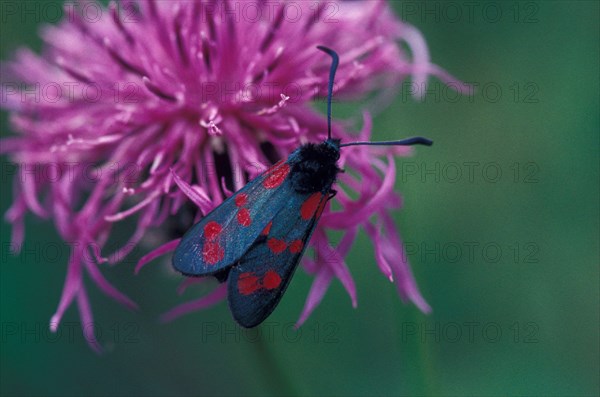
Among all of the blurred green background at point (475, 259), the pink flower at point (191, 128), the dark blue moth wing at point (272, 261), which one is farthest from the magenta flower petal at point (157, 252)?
the blurred green background at point (475, 259)

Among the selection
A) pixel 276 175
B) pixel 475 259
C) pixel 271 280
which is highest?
pixel 276 175

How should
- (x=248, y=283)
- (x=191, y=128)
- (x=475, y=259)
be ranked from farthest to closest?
(x=475, y=259) < (x=191, y=128) < (x=248, y=283)

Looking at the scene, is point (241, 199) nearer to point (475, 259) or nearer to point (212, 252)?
point (212, 252)

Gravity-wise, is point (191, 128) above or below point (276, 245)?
above

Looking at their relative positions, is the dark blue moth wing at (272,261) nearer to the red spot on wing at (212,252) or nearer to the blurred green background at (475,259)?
the red spot on wing at (212,252)

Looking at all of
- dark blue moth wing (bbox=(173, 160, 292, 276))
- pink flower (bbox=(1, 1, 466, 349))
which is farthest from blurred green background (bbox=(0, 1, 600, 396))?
dark blue moth wing (bbox=(173, 160, 292, 276))

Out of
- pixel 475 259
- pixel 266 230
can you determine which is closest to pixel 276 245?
pixel 266 230

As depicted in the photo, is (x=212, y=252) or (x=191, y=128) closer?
(x=212, y=252)
